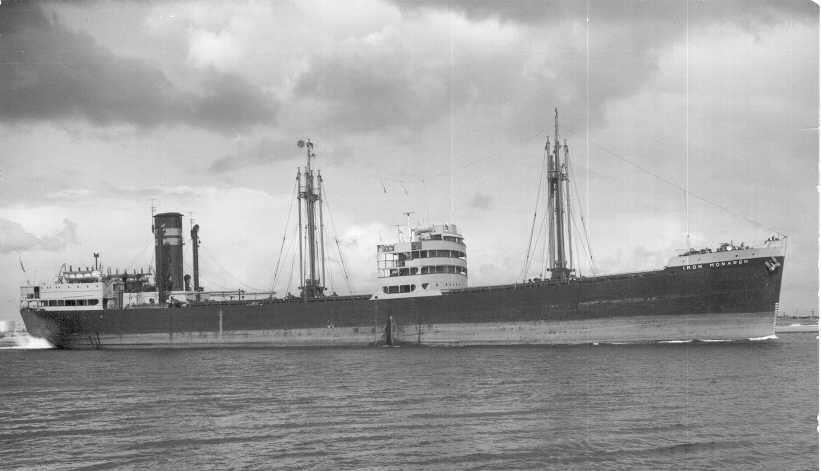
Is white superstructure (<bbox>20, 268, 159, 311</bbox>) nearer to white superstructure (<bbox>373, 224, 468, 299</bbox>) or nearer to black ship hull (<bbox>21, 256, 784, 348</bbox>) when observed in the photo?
black ship hull (<bbox>21, 256, 784, 348</bbox>)

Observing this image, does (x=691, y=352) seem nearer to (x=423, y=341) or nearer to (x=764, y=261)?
(x=764, y=261)

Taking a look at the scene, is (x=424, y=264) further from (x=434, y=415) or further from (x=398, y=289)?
(x=434, y=415)

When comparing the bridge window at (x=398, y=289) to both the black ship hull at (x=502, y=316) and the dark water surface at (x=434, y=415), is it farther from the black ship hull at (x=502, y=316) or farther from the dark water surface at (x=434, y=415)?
the dark water surface at (x=434, y=415)

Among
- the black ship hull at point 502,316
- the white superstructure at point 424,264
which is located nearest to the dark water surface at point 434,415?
the black ship hull at point 502,316

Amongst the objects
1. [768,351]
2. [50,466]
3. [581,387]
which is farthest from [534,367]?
[50,466]

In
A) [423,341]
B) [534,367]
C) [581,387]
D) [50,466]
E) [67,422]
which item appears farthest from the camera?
[423,341]

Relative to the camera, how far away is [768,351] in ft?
135

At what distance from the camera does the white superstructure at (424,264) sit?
5500cm

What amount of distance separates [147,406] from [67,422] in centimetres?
310

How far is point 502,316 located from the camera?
50.1 m

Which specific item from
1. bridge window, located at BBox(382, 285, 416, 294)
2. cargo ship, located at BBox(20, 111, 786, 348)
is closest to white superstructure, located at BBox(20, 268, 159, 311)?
cargo ship, located at BBox(20, 111, 786, 348)

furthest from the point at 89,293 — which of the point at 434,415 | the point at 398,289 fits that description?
the point at 434,415

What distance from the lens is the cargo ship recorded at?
147ft

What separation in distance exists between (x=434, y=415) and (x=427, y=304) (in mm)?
30212
